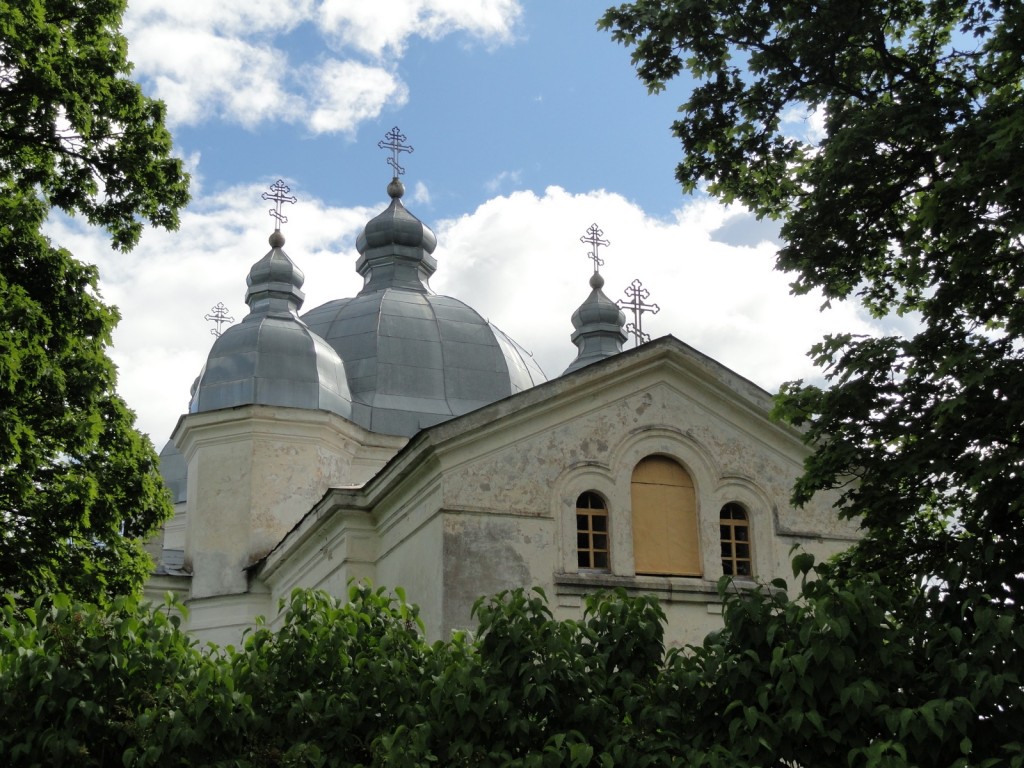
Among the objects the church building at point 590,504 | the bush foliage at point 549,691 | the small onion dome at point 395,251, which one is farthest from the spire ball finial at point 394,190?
the bush foliage at point 549,691

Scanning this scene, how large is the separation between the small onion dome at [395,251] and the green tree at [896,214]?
16666mm

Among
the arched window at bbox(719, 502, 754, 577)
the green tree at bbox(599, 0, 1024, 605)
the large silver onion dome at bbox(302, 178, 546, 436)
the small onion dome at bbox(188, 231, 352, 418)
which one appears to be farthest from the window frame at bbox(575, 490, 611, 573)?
the large silver onion dome at bbox(302, 178, 546, 436)

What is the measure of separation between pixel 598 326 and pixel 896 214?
63.0ft

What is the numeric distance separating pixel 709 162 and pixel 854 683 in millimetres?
5281

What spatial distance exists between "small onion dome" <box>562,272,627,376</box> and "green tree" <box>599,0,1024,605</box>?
710 inches

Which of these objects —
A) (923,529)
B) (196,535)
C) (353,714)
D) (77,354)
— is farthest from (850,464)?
(196,535)

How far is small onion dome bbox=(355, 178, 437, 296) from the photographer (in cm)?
2850

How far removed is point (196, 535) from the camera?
72.7ft

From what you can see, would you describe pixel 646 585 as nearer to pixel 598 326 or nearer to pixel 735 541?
pixel 735 541

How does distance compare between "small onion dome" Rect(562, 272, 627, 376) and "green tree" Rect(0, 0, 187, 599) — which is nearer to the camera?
"green tree" Rect(0, 0, 187, 599)

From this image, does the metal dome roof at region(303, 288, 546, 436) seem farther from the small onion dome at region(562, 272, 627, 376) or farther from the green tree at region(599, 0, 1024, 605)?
the green tree at region(599, 0, 1024, 605)

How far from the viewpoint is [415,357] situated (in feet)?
82.2

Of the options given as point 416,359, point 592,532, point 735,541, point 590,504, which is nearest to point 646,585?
point 592,532

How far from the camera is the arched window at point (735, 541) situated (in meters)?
15.9
